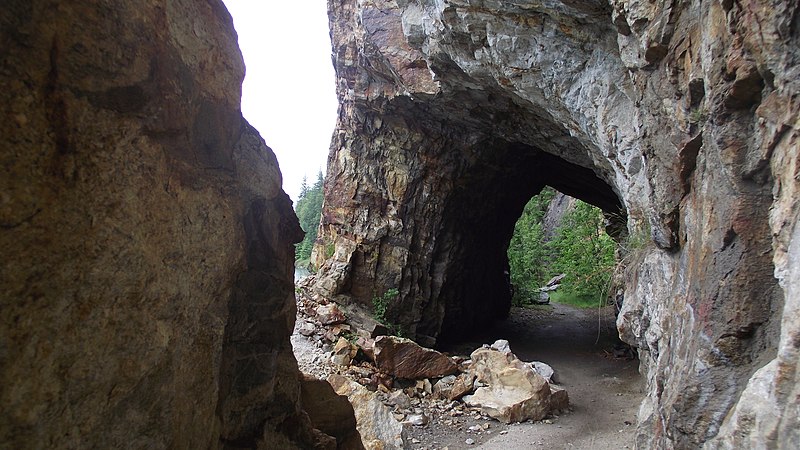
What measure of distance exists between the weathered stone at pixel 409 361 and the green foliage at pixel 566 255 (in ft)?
11.1

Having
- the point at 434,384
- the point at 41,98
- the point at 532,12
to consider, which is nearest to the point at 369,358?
the point at 434,384

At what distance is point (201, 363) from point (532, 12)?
19.8ft

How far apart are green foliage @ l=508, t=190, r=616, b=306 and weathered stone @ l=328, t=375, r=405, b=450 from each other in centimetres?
563

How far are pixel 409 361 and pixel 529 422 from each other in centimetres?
260

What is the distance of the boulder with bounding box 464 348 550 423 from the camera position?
7.76m

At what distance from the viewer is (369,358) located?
9.84 metres

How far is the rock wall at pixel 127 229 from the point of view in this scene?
1733mm

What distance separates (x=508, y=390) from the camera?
8180 millimetres

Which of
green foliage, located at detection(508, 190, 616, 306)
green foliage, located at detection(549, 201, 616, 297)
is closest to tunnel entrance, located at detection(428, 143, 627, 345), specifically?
green foliage, located at detection(549, 201, 616, 297)

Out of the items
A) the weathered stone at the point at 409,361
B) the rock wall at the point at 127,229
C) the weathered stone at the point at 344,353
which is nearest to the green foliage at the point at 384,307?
the weathered stone at the point at 344,353

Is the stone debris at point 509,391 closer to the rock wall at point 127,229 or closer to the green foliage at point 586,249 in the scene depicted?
the green foliage at point 586,249

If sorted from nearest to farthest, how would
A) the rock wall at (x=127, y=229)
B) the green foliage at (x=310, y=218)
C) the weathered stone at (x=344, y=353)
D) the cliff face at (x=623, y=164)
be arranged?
the rock wall at (x=127, y=229) < the cliff face at (x=623, y=164) < the weathered stone at (x=344, y=353) < the green foliage at (x=310, y=218)

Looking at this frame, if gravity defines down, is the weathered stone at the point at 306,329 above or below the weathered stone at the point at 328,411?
below

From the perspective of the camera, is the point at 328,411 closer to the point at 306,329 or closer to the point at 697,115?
the point at 697,115
